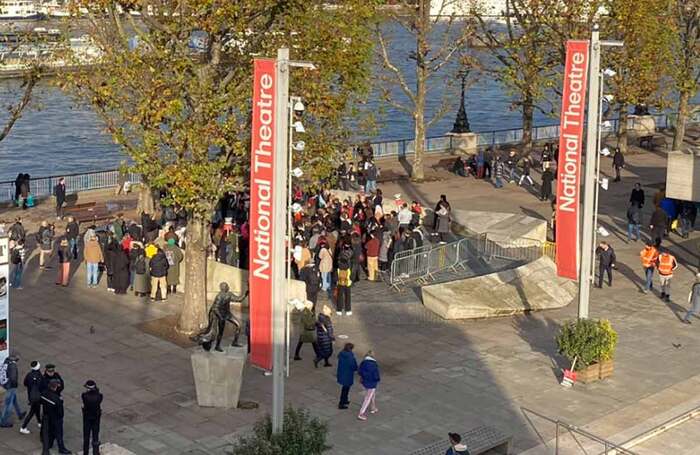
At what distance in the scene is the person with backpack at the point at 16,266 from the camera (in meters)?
27.0

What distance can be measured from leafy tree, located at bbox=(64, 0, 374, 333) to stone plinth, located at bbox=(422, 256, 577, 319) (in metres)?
4.07

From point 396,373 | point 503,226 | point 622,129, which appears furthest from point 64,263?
point 622,129

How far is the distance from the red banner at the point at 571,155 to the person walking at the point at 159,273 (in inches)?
350

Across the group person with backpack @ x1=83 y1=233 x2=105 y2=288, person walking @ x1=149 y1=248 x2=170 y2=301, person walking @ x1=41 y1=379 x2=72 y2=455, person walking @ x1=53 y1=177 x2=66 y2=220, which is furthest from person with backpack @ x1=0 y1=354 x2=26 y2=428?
person walking @ x1=53 y1=177 x2=66 y2=220

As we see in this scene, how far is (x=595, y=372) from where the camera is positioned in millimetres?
22094

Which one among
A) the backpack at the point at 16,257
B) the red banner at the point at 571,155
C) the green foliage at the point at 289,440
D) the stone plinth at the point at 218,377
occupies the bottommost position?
the stone plinth at the point at 218,377

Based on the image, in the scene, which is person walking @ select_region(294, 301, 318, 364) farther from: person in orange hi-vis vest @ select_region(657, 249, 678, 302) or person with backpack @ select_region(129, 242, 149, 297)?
person in orange hi-vis vest @ select_region(657, 249, 678, 302)

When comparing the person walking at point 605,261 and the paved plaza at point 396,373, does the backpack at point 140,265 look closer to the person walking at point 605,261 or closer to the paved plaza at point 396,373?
the paved plaza at point 396,373

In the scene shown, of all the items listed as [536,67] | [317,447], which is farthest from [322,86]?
[536,67]

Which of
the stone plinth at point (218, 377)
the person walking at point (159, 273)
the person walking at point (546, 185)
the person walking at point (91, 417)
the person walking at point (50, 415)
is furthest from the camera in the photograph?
the person walking at point (546, 185)

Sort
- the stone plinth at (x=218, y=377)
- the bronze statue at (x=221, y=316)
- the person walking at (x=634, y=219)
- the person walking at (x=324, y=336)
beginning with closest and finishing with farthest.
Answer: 1. the stone plinth at (x=218, y=377)
2. the bronze statue at (x=221, y=316)
3. the person walking at (x=324, y=336)
4. the person walking at (x=634, y=219)

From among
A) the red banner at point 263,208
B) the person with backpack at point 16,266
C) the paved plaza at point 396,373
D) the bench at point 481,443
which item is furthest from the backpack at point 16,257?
the bench at point 481,443

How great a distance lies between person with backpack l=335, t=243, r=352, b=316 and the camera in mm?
25484

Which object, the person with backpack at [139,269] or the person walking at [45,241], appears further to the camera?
the person walking at [45,241]
